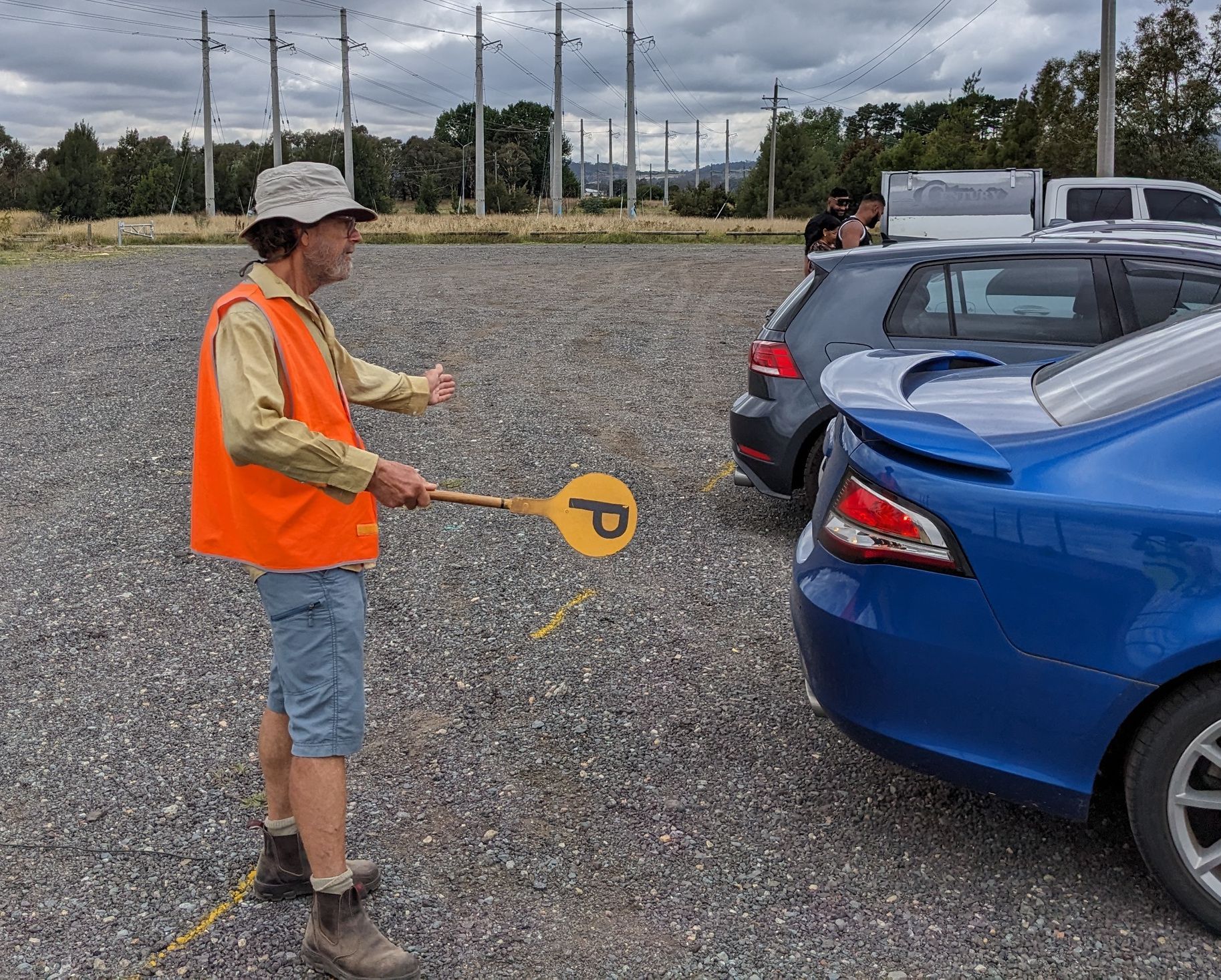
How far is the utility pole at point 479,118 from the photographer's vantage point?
53.8m

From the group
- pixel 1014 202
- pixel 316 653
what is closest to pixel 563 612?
pixel 316 653

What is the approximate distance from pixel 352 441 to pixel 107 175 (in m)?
87.1

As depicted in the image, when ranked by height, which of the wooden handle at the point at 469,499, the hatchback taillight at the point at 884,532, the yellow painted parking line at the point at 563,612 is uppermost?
the wooden handle at the point at 469,499

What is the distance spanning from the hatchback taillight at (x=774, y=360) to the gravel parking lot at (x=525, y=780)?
2.90 feet

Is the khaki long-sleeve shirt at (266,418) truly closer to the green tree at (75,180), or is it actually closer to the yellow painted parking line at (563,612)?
the yellow painted parking line at (563,612)

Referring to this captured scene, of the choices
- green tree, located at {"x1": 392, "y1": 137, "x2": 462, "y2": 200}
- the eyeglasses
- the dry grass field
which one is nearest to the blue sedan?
the eyeglasses

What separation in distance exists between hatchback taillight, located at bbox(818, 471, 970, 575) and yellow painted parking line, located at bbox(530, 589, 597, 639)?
6.59 feet

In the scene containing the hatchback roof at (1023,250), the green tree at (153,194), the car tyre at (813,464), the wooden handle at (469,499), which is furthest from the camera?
the green tree at (153,194)

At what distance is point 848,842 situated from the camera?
3445mm

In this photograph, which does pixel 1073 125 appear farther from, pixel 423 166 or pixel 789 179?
pixel 423 166

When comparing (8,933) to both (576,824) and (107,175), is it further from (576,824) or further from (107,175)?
(107,175)

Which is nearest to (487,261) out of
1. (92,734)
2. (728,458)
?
(728,458)

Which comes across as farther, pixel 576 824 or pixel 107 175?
pixel 107 175

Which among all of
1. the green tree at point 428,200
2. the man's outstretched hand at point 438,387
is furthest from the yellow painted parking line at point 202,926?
the green tree at point 428,200
